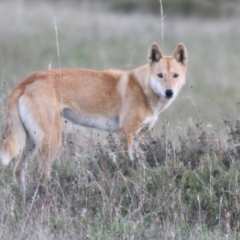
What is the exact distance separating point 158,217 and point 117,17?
14.1 metres

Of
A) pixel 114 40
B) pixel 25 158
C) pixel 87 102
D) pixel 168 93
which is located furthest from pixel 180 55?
pixel 114 40

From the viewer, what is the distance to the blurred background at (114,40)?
14.6 metres

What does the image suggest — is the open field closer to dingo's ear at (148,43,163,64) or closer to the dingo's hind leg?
the dingo's hind leg

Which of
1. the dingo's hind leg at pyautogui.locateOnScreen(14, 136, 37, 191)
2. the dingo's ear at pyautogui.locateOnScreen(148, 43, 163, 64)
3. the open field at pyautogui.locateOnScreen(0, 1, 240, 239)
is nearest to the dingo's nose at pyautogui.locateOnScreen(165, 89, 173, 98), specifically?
the open field at pyautogui.locateOnScreen(0, 1, 240, 239)

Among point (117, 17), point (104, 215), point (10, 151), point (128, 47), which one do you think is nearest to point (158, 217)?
point (104, 215)

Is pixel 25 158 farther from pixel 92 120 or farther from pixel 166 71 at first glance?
pixel 166 71

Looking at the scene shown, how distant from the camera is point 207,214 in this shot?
5508 millimetres

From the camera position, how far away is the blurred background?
14.6 m

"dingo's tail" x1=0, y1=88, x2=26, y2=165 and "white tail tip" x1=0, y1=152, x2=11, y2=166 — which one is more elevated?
"dingo's tail" x1=0, y1=88, x2=26, y2=165

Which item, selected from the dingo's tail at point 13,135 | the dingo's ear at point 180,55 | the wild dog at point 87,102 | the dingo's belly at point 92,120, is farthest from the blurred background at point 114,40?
the dingo's tail at point 13,135

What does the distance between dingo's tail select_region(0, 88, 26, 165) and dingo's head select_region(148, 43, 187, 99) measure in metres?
1.44

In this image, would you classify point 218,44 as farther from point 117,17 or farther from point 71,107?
point 71,107

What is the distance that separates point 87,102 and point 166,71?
2.81ft

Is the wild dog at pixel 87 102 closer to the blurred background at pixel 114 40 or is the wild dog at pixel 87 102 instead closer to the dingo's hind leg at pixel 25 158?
the dingo's hind leg at pixel 25 158
